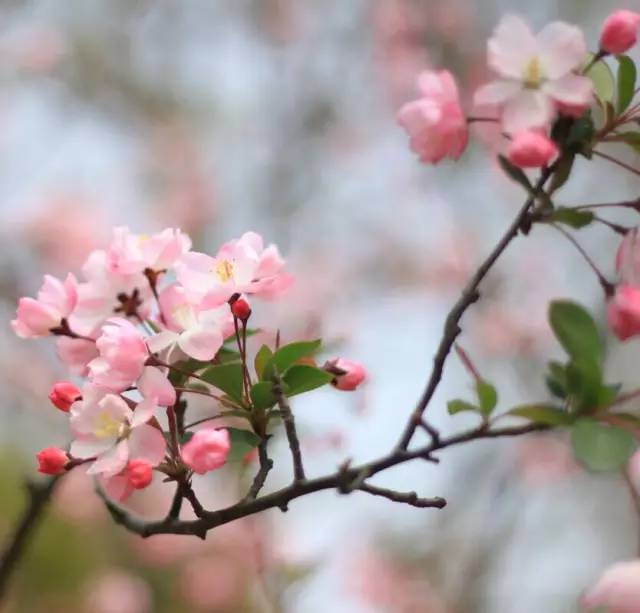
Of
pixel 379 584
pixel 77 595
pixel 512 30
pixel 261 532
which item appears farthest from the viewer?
pixel 379 584

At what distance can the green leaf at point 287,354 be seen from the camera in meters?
0.52

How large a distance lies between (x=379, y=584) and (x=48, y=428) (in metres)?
0.89

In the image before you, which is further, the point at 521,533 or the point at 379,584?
the point at 379,584

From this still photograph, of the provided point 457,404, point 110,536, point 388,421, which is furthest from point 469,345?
→ point 457,404

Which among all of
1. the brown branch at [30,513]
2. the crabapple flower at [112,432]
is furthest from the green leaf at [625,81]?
the brown branch at [30,513]

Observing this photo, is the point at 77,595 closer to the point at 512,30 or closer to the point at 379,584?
the point at 379,584

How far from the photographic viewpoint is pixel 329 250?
2.61 meters

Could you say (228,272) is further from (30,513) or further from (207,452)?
(30,513)

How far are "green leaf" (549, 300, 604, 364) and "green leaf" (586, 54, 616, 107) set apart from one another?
0.45 feet

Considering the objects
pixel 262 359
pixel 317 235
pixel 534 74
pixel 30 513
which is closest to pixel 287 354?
pixel 262 359

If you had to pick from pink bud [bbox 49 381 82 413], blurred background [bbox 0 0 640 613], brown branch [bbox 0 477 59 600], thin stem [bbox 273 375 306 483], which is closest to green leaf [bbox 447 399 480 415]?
thin stem [bbox 273 375 306 483]

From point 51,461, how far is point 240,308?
13 cm

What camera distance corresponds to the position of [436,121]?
1.88 feet

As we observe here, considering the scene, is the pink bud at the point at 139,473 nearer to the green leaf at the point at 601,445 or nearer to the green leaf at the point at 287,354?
the green leaf at the point at 287,354
